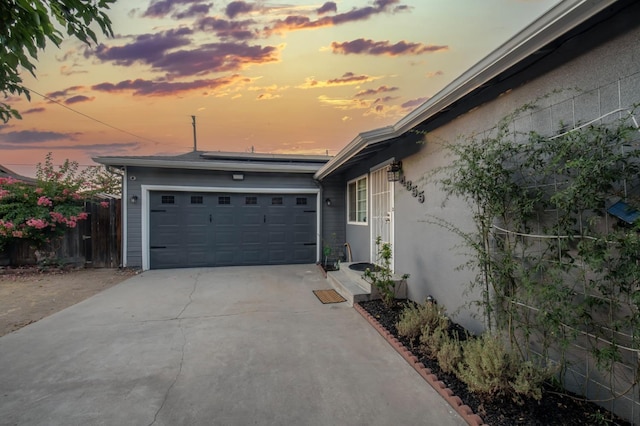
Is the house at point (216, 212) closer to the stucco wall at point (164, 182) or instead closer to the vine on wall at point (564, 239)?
the stucco wall at point (164, 182)

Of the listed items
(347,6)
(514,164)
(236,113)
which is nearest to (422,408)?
(514,164)

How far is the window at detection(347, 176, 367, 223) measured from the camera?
678 centimetres

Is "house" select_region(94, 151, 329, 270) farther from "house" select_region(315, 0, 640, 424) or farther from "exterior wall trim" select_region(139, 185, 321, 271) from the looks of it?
"house" select_region(315, 0, 640, 424)

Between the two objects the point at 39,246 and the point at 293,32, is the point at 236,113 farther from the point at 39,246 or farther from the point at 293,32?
the point at 39,246

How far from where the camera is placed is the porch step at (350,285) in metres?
4.42

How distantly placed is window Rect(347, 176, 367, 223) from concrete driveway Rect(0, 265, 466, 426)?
114 inches

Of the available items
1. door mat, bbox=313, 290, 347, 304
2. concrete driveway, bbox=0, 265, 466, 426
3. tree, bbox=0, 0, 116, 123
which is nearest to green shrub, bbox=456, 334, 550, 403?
concrete driveway, bbox=0, 265, 466, 426

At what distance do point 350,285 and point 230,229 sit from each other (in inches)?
163

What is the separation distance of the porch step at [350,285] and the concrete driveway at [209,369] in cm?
22

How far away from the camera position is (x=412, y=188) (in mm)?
4336

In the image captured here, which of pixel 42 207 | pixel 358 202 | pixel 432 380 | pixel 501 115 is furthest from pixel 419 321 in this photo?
pixel 42 207

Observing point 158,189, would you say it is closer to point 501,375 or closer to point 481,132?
point 481,132

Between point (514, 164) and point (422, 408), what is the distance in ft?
6.88

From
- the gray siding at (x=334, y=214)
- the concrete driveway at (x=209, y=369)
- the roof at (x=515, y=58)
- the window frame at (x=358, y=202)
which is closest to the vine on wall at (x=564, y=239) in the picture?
the roof at (x=515, y=58)
